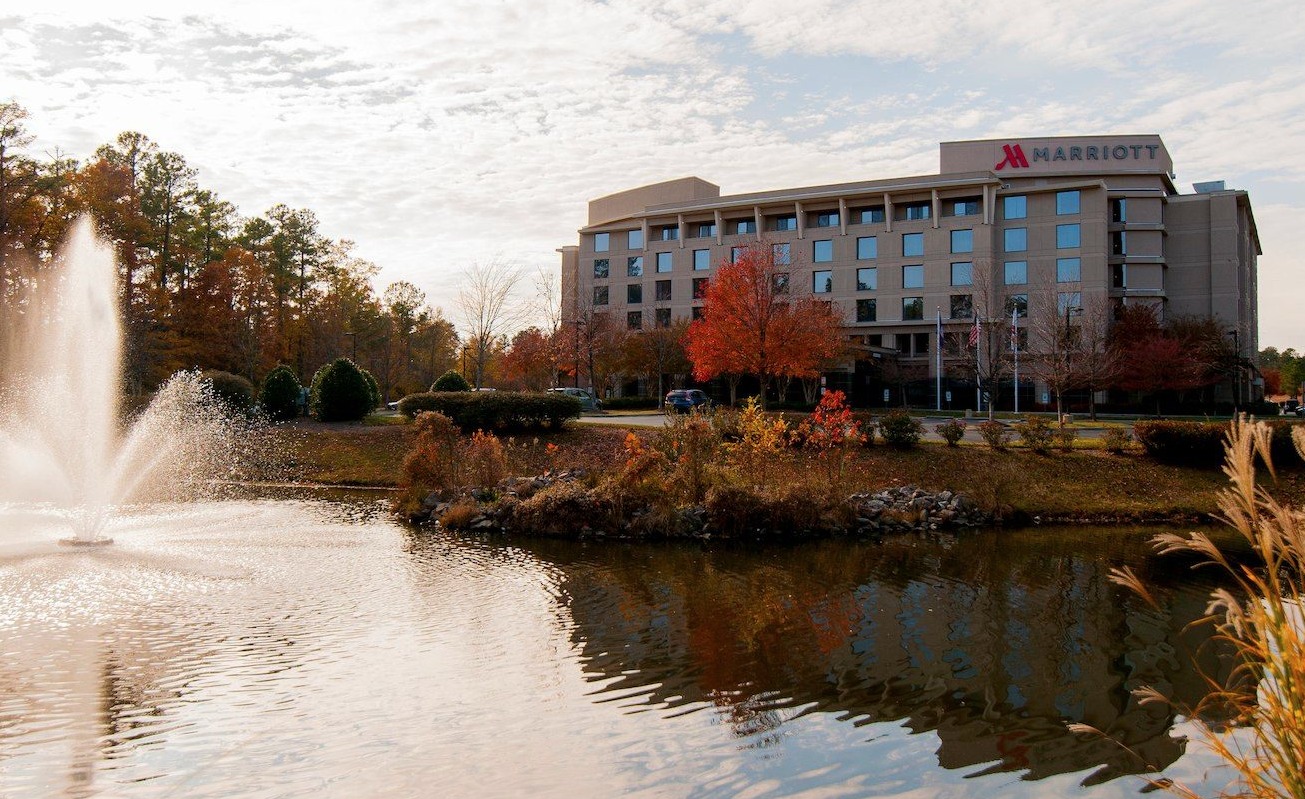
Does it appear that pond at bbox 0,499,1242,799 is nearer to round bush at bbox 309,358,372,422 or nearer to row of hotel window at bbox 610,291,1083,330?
round bush at bbox 309,358,372,422

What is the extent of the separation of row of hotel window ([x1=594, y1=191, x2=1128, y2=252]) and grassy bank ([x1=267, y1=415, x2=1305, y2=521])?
1518 inches

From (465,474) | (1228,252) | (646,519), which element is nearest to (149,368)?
(465,474)

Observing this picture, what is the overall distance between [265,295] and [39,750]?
5057cm

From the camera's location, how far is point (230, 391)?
33531 mm

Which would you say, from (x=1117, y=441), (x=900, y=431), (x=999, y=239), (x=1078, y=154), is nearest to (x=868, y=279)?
(x=999, y=239)

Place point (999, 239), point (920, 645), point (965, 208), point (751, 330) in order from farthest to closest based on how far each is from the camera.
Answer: point (965, 208) < point (999, 239) < point (751, 330) < point (920, 645)

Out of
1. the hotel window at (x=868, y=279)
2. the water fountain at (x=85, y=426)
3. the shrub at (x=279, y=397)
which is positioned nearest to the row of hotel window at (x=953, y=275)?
the hotel window at (x=868, y=279)

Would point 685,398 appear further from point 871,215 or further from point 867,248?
point 871,215

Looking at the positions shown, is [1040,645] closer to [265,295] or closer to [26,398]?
[26,398]

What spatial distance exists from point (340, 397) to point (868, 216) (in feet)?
136

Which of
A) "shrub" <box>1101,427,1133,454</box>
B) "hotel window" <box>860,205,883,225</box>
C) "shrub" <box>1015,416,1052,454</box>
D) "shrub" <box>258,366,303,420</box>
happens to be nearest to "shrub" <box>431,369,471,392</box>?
"shrub" <box>258,366,303,420</box>

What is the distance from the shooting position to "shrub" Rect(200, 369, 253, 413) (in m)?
33.0

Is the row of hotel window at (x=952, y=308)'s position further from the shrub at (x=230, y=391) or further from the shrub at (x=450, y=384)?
the shrub at (x=230, y=391)

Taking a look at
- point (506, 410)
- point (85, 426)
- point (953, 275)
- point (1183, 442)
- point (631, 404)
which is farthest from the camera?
point (953, 275)
